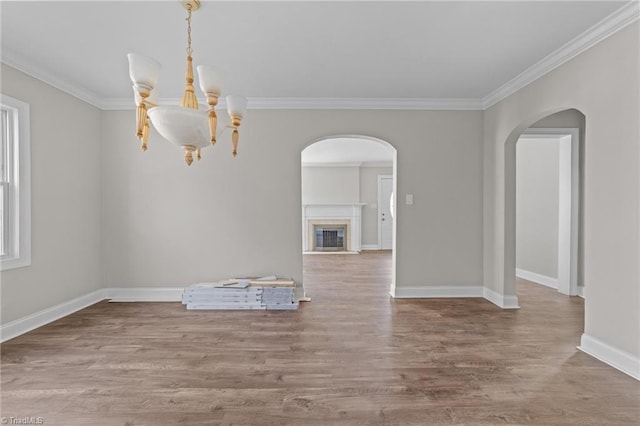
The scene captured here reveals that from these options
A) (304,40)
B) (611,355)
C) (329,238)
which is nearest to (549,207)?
(611,355)

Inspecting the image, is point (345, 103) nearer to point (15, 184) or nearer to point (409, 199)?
point (409, 199)

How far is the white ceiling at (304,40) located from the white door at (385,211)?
20.0ft

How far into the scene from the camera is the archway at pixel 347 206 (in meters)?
9.89

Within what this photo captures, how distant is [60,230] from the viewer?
382 cm

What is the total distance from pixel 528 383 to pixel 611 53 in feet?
8.39

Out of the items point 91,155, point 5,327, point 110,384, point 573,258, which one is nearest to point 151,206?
point 91,155

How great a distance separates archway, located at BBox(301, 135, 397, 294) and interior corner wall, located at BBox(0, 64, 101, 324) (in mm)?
6036

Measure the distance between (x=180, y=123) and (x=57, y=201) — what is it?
2.83 meters

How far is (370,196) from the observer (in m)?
10.1

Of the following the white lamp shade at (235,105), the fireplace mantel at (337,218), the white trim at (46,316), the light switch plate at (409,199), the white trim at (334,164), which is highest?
the white trim at (334,164)

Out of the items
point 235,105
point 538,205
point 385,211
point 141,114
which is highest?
point 235,105

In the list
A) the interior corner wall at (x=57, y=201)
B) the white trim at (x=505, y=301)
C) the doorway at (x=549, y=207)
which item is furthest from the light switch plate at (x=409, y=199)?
the interior corner wall at (x=57, y=201)

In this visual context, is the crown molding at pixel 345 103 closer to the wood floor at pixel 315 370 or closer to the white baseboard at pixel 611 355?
the wood floor at pixel 315 370

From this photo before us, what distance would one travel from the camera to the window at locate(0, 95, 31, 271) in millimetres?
3260
